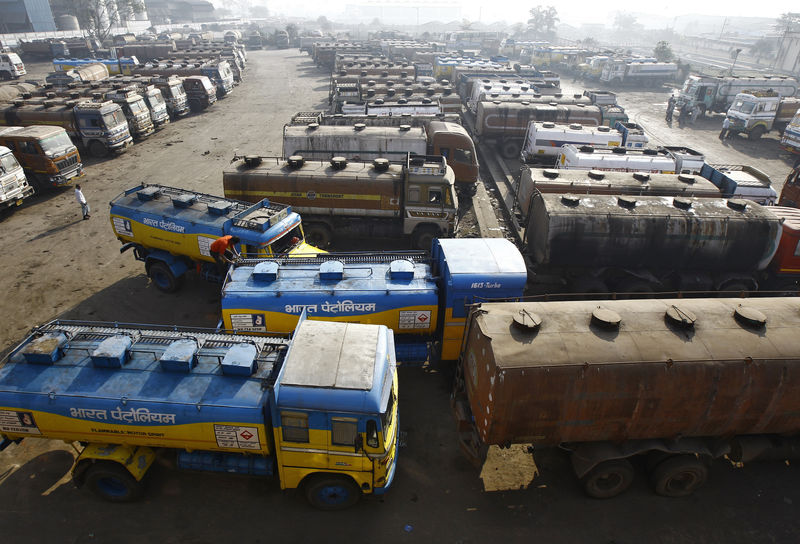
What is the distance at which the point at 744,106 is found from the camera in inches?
1347

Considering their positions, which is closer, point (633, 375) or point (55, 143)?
point (633, 375)

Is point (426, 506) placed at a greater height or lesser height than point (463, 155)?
lesser

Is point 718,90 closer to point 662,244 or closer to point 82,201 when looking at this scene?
point 662,244

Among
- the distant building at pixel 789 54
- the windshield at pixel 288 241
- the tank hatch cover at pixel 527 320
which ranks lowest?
the windshield at pixel 288 241

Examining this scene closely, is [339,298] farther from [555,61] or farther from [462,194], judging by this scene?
[555,61]

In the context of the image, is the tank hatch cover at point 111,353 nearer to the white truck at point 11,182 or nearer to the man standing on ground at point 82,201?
the man standing on ground at point 82,201

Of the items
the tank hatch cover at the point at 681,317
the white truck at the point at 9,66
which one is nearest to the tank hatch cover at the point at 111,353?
the tank hatch cover at the point at 681,317

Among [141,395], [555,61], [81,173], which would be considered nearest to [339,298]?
[141,395]

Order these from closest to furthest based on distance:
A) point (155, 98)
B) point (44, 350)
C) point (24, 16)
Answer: point (44, 350), point (155, 98), point (24, 16)

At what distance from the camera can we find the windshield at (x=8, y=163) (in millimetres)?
19516

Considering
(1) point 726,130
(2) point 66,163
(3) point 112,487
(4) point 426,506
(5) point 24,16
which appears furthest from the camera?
(5) point 24,16

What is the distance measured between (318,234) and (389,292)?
820 centimetres

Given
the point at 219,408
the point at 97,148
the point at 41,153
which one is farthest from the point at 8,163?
the point at 219,408

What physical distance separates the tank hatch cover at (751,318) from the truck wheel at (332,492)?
8.36m
